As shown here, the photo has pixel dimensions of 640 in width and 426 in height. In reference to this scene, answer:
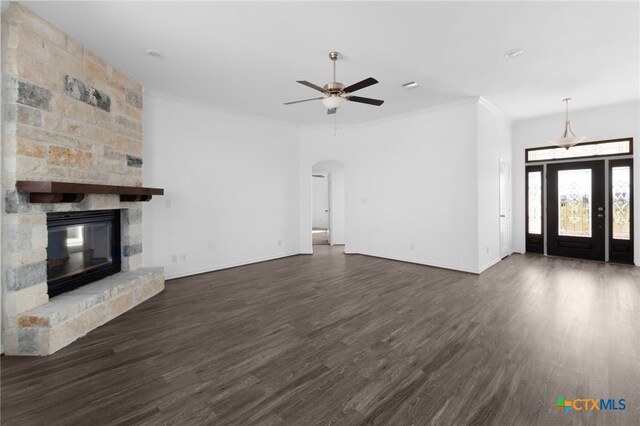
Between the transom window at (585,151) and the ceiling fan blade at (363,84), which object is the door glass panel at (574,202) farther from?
the ceiling fan blade at (363,84)

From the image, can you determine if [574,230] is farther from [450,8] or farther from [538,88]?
[450,8]

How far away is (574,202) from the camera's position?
639 centimetres

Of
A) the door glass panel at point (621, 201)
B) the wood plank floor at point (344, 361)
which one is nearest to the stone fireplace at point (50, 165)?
the wood plank floor at point (344, 361)

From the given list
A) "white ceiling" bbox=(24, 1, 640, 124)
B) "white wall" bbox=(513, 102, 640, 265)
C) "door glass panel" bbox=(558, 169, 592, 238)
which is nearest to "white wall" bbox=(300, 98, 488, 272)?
"white ceiling" bbox=(24, 1, 640, 124)

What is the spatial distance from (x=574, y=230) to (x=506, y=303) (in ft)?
14.0

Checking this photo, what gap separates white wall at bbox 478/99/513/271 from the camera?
17.4 feet

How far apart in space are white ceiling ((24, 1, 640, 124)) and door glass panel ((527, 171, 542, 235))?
219cm

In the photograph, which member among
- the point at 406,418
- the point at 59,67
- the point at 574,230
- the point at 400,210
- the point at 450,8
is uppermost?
the point at 450,8

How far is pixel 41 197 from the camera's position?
272cm

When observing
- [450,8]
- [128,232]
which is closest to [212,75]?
[128,232]

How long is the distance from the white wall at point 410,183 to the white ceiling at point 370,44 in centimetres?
86

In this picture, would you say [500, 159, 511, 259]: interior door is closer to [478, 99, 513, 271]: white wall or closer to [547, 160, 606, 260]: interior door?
[478, 99, 513, 271]: white wall

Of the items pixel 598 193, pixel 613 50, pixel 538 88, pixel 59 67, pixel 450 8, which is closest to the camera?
pixel 450 8

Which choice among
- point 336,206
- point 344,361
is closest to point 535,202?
point 336,206
